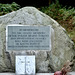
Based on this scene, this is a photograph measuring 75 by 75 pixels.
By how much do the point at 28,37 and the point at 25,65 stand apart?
63 centimetres

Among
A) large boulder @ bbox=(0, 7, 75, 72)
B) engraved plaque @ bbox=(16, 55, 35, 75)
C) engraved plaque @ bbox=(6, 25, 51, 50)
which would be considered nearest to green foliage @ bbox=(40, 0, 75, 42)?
large boulder @ bbox=(0, 7, 75, 72)

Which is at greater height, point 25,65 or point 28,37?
point 28,37

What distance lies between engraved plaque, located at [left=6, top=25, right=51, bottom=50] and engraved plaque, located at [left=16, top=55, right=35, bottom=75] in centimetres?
23

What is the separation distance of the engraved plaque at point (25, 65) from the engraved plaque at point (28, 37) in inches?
9.1

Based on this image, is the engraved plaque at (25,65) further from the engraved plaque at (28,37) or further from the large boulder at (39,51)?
the engraved plaque at (28,37)

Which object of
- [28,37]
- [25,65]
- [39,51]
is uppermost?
[28,37]

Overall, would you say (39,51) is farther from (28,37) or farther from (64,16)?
(64,16)

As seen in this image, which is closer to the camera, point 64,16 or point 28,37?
point 28,37

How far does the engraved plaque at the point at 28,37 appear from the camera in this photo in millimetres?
4125

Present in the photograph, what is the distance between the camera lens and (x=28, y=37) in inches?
163

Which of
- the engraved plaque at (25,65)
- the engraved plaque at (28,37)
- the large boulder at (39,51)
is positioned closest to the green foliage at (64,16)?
the large boulder at (39,51)

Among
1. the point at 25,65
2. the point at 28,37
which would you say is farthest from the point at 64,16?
the point at 25,65

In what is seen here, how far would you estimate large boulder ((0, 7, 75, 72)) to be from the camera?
4.14 m

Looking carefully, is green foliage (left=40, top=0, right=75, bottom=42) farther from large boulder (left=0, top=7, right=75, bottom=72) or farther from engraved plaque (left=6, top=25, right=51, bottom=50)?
engraved plaque (left=6, top=25, right=51, bottom=50)
